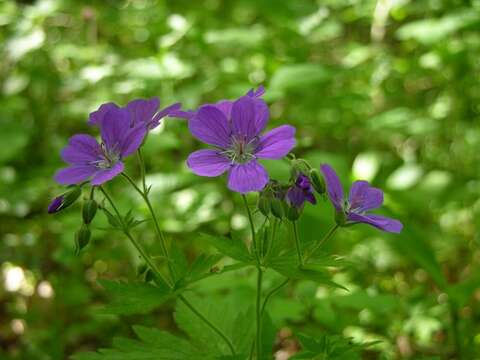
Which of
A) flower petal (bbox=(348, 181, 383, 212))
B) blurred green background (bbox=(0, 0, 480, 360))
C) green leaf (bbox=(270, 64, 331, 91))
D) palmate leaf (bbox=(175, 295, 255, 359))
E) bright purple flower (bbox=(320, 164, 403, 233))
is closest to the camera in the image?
bright purple flower (bbox=(320, 164, 403, 233))

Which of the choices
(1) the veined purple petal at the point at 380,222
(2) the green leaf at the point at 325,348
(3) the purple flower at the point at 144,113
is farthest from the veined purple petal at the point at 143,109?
(2) the green leaf at the point at 325,348

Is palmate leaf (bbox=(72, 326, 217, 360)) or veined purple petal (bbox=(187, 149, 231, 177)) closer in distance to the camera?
veined purple petal (bbox=(187, 149, 231, 177))

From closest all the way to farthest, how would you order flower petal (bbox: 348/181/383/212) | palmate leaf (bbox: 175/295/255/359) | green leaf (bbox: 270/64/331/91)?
flower petal (bbox: 348/181/383/212) < palmate leaf (bbox: 175/295/255/359) < green leaf (bbox: 270/64/331/91)

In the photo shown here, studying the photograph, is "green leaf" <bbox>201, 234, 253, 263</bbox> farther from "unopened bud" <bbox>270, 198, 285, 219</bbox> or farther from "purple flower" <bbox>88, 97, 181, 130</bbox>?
"purple flower" <bbox>88, 97, 181, 130</bbox>

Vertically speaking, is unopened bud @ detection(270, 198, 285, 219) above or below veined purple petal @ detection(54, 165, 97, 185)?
below

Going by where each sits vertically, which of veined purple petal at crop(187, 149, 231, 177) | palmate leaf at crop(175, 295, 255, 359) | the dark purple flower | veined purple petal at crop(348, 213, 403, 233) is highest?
veined purple petal at crop(187, 149, 231, 177)

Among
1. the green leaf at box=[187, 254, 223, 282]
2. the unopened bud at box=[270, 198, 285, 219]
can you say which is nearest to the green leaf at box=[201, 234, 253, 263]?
the green leaf at box=[187, 254, 223, 282]

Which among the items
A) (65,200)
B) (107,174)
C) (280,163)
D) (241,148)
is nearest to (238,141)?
(241,148)
